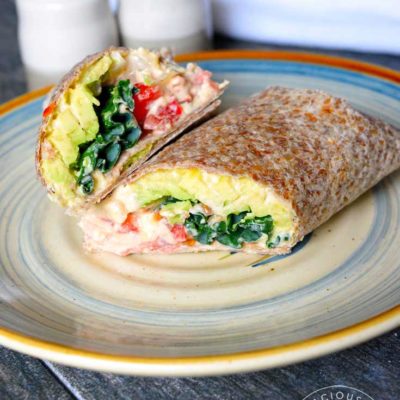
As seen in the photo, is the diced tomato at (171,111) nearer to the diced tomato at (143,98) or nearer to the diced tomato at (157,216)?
the diced tomato at (143,98)

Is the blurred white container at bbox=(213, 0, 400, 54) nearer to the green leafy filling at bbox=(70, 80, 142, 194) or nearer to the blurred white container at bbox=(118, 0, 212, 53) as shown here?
the blurred white container at bbox=(118, 0, 212, 53)

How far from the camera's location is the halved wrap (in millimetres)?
2357

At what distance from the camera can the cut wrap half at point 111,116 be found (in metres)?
2.62

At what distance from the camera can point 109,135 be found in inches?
107

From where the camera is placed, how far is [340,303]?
210 cm

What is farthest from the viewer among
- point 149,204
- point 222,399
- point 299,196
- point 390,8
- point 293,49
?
point 293,49

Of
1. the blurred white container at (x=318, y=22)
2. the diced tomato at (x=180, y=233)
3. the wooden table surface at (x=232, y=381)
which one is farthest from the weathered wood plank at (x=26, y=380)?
the blurred white container at (x=318, y=22)

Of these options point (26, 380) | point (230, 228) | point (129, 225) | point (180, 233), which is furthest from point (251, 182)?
point (26, 380)

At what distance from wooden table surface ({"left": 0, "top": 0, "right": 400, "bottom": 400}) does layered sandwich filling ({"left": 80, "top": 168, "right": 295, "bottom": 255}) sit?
50 cm

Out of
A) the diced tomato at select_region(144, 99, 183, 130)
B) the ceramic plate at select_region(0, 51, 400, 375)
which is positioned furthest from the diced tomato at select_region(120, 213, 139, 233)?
the diced tomato at select_region(144, 99, 183, 130)

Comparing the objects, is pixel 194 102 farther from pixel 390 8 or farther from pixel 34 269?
pixel 390 8

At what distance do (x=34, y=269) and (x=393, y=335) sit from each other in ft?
3.84

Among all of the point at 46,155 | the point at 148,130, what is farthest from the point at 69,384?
the point at 148,130

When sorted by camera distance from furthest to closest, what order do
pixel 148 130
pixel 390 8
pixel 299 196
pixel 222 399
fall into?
pixel 390 8, pixel 148 130, pixel 299 196, pixel 222 399
